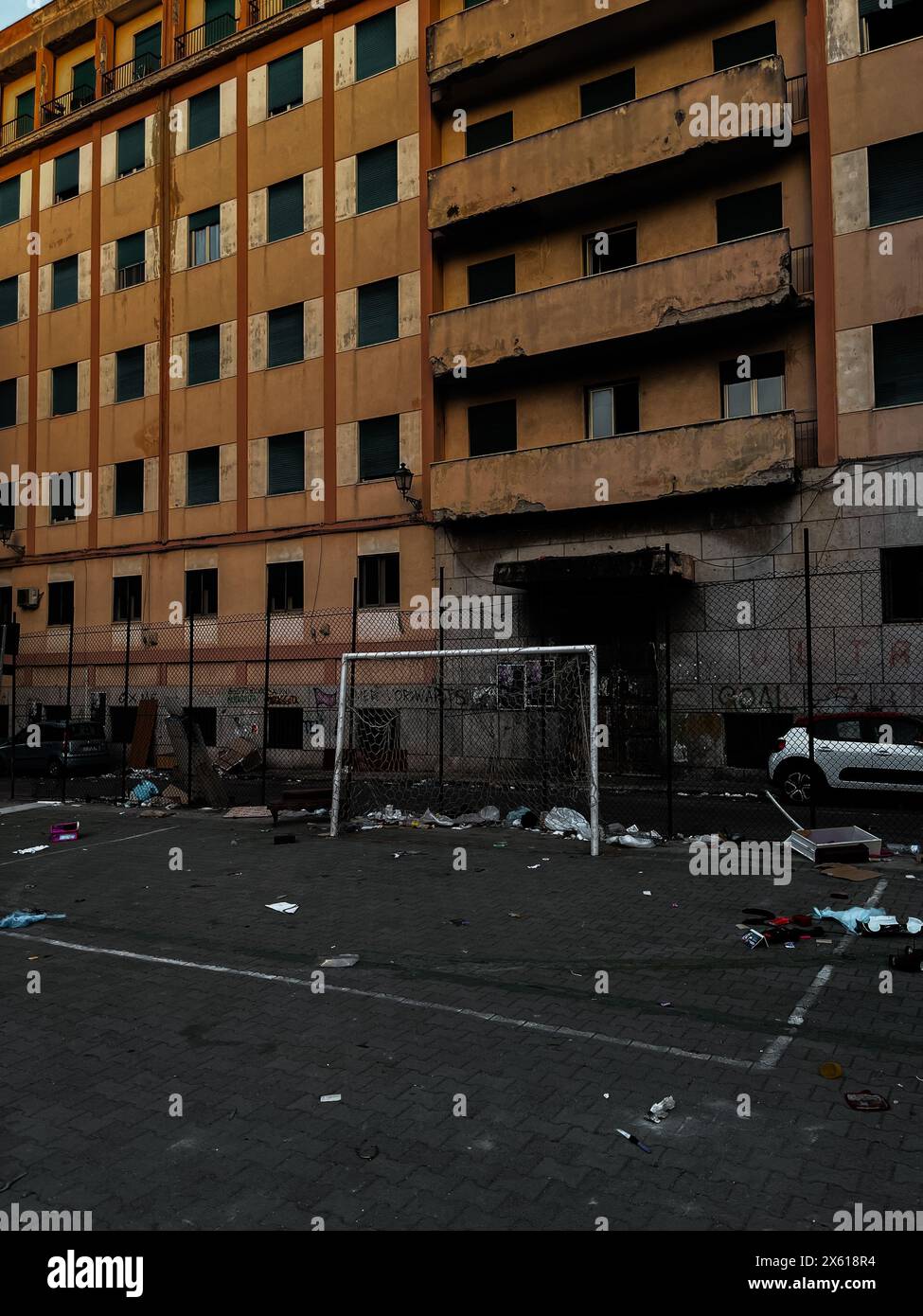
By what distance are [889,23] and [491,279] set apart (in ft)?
30.6

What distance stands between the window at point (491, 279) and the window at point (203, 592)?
1026 cm

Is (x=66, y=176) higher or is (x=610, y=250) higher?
(x=66, y=176)

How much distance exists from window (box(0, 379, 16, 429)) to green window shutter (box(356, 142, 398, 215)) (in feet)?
46.3

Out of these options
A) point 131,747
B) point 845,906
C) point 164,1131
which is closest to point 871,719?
point 845,906

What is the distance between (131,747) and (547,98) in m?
19.6

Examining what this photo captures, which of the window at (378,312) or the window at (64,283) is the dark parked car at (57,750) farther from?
the window at (64,283)

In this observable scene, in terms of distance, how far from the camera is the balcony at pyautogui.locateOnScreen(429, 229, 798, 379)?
1711 cm

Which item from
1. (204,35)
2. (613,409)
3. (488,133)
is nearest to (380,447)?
(613,409)

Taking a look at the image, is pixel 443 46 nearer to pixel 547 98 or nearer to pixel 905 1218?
pixel 547 98

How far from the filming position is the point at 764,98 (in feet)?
56.4

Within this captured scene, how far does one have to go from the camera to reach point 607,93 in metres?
20.0

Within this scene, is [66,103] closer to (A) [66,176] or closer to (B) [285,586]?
(A) [66,176]

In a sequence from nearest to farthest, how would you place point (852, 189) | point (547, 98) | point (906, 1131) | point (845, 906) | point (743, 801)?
point (906, 1131)
point (845, 906)
point (743, 801)
point (852, 189)
point (547, 98)

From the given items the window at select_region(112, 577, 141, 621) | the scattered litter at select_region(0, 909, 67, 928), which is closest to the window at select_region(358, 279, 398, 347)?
the window at select_region(112, 577, 141, 621)
